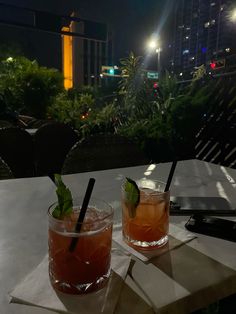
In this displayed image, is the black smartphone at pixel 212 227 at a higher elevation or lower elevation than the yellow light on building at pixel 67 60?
lower

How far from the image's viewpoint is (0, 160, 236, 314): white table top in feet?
1.90

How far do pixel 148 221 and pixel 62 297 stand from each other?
0.29 meters

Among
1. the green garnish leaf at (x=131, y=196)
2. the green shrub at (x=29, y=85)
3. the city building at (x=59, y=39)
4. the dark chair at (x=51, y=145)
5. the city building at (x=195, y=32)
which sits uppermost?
the city building at (x=195, y=32)

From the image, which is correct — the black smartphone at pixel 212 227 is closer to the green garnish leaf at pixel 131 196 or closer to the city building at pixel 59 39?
the green garnish leaf at pixel 131 196

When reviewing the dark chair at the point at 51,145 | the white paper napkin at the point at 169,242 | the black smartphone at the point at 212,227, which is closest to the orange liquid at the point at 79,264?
the white paper napkin at the point at 169,242

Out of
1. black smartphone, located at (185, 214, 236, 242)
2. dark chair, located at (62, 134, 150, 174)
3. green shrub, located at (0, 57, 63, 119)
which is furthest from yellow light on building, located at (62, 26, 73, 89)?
black smartphone, located at (185, 214, 236, 242)

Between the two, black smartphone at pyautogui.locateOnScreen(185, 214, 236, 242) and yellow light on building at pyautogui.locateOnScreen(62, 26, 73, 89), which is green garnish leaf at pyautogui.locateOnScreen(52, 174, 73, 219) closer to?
black smartphone at pyautogui.locateOnScreen(185, 214, 236, 242)

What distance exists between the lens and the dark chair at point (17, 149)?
240 cm

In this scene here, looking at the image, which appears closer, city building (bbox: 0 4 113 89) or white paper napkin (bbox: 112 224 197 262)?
white paper napkin (bbox: 112 224 197 262)

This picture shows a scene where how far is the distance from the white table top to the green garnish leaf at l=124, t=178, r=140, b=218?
14 centimetres

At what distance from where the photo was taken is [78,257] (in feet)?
2.01

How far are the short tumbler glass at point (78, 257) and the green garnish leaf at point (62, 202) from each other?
2 cm

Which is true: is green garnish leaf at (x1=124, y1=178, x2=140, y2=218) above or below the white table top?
above

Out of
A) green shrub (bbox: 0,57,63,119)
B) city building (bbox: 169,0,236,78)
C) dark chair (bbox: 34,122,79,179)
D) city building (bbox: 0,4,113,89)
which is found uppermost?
city building (bbox: 169,0,236,78)
